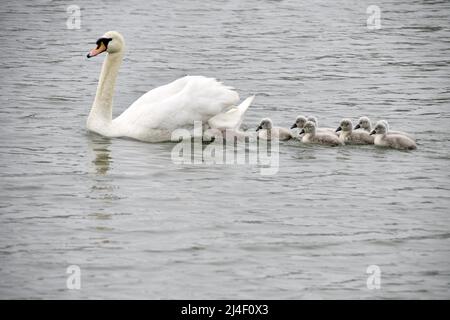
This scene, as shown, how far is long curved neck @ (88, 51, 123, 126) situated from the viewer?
14.0m

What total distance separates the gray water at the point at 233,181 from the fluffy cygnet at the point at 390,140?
104mm

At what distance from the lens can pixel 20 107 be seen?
15391 mm

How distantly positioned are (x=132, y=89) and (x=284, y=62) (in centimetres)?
304

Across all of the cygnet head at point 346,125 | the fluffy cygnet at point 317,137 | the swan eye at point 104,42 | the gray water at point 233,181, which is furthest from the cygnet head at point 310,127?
the swan eye at point 104,42

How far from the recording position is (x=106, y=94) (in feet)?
46.6

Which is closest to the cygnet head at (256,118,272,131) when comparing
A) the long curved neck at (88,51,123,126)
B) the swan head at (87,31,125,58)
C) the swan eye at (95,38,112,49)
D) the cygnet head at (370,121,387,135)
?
the cygnet head at (370,121,387,135)

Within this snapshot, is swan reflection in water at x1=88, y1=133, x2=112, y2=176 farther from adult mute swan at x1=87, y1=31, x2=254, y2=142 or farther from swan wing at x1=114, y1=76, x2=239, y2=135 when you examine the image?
swan wing at x1=114, y1=76, x2=239, y2=135

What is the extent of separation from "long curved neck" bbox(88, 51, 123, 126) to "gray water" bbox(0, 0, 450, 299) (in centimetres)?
27

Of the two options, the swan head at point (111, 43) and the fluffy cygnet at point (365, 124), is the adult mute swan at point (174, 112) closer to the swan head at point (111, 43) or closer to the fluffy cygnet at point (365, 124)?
the swan head at point (111, 43)

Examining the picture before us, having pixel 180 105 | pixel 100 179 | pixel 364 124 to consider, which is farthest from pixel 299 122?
pixel 100 179

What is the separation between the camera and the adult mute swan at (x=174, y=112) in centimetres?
1331

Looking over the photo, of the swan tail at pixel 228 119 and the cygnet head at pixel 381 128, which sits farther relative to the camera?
the swan tail at pixel 228 119

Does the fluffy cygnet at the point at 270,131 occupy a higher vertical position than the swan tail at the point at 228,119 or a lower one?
lower

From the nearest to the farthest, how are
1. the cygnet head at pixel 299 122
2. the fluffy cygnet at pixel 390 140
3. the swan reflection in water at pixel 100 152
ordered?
the swan reflection in water at pixel 100 152 < the fluffy cygnet at pixel 390 140 < the cygnet head at pixel 299 122
